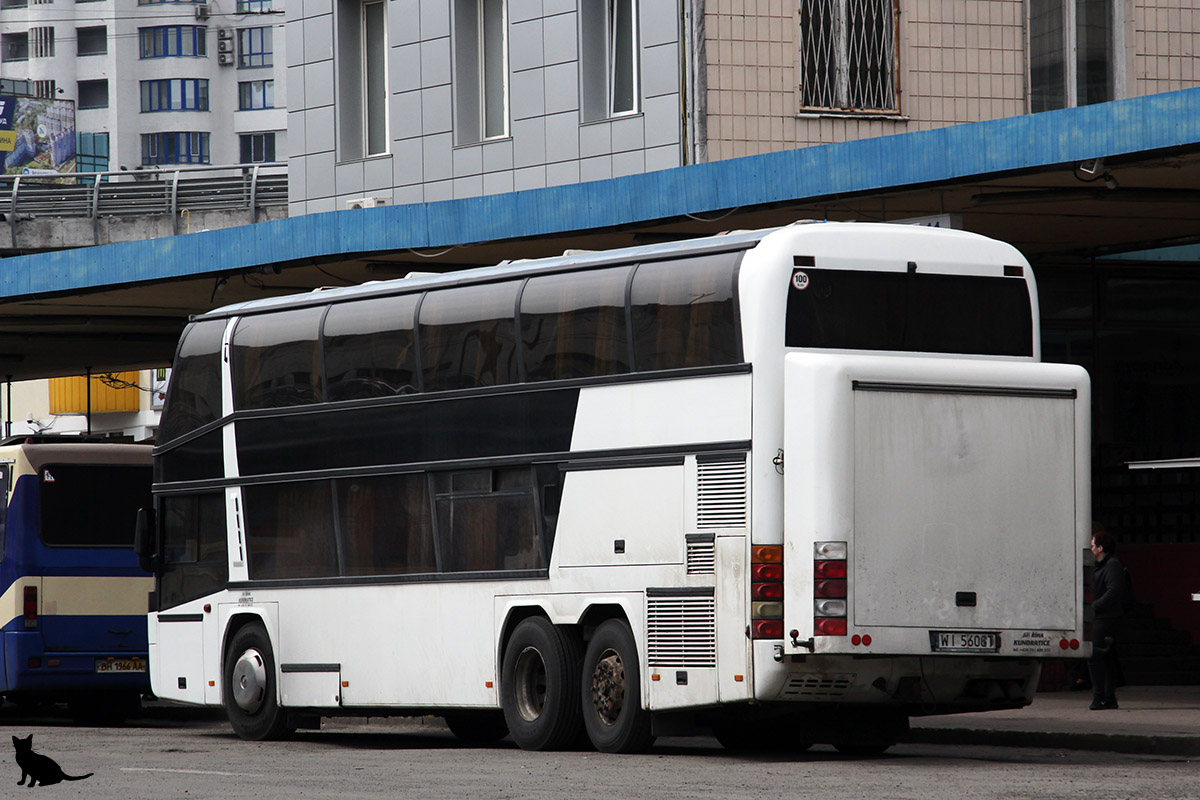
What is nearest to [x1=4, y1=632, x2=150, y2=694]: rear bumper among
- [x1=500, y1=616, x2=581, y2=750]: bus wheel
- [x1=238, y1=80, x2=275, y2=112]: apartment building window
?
[x1=500, y1=616, x2=581, y2=750]: bus wheel

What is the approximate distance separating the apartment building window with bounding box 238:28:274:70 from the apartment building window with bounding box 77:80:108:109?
665 centimetres

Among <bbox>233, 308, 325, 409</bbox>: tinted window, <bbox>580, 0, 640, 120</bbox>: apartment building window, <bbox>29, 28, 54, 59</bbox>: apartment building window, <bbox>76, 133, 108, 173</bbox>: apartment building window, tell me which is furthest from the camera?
<bbox>29, 28, 54, 59</bbox>: apartment building window

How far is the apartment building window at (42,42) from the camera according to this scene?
10481cm

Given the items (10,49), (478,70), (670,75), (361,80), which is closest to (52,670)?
(670,75)

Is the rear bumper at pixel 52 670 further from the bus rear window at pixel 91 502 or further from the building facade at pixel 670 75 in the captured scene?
the building facade at pixel 670 75

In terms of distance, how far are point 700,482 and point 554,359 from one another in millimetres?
1853

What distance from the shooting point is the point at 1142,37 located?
28.1 meters

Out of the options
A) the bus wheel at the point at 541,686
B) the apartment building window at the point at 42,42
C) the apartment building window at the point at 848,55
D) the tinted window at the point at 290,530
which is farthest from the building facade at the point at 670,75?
the apartment building window at the point at 42,42

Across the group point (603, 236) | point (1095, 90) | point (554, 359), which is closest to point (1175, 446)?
point (1095, 90)

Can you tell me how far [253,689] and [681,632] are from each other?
5.42 m

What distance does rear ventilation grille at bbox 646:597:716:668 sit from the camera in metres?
14.8

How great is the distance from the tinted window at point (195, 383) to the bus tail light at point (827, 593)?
712 centimetres

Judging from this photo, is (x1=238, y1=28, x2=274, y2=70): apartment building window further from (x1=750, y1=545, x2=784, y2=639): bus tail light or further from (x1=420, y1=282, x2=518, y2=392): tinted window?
(x1=750, y1=545, x2=784, y2=639): bus tail light

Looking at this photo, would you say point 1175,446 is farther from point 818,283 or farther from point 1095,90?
point 818,283
